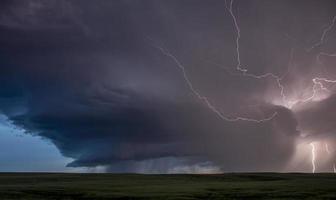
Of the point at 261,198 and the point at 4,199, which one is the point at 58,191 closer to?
the point at 4,199

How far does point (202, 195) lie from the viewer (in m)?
66.9

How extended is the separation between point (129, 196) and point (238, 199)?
1467cm

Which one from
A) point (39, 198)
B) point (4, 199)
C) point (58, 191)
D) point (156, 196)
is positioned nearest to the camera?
point (4, 199)

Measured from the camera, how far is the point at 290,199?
58.8m

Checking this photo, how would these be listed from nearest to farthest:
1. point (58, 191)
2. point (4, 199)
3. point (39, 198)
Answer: point (4, 199) < point (39, 198) < point (58, 191)

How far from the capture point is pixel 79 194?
220 ft

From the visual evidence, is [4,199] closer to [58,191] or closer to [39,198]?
[39,198]

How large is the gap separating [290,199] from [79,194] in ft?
95.2

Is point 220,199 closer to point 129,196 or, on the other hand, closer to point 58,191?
point 129,196

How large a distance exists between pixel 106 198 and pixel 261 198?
2001 centimetres

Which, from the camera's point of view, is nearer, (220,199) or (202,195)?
(220,199)

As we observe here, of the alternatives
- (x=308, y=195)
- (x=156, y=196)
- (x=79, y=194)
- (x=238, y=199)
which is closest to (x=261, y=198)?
(x=238, y=199)

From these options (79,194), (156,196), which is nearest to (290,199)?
(156,196)

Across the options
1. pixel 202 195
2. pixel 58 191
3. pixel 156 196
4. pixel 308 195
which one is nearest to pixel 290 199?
pixel 308 195
